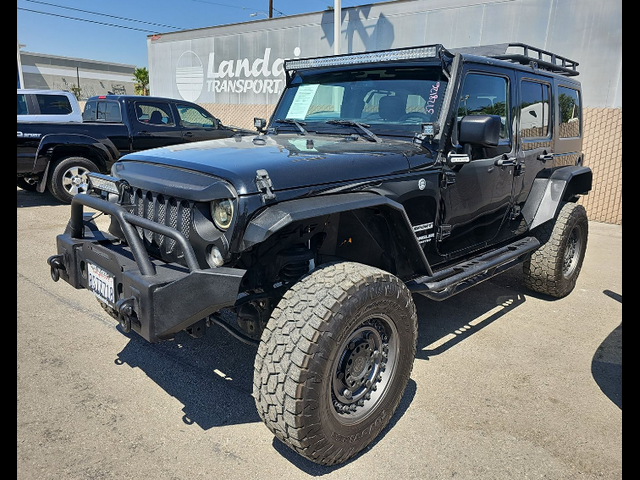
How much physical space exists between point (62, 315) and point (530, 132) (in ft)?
14.7

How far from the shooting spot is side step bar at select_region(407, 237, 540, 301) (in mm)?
3226

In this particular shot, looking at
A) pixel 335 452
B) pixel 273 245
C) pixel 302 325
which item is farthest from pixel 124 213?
pixel 335 452

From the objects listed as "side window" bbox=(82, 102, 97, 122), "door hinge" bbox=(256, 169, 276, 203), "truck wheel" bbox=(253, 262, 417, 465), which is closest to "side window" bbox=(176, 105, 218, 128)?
"side window" bbox=(82, 102, 97, 122)

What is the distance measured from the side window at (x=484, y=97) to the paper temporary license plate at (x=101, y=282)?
8.38ft

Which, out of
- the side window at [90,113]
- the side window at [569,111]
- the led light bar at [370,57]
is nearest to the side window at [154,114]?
the side window at [90,113]

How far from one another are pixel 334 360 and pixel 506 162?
2.50m

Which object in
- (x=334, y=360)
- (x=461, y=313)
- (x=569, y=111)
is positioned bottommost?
(x=461, y=313)

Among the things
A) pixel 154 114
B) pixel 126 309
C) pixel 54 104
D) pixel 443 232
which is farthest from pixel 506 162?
pixel 54 104

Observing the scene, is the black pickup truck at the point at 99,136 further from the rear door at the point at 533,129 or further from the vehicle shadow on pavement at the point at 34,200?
the rear door at the point at 533,129

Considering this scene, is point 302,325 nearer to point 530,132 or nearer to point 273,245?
point 273,245

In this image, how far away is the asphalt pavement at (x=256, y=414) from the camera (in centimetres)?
253

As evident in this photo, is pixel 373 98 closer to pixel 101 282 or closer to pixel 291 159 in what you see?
pixel 291 159

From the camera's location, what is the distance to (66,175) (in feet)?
27.5

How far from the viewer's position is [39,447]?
255 cm
